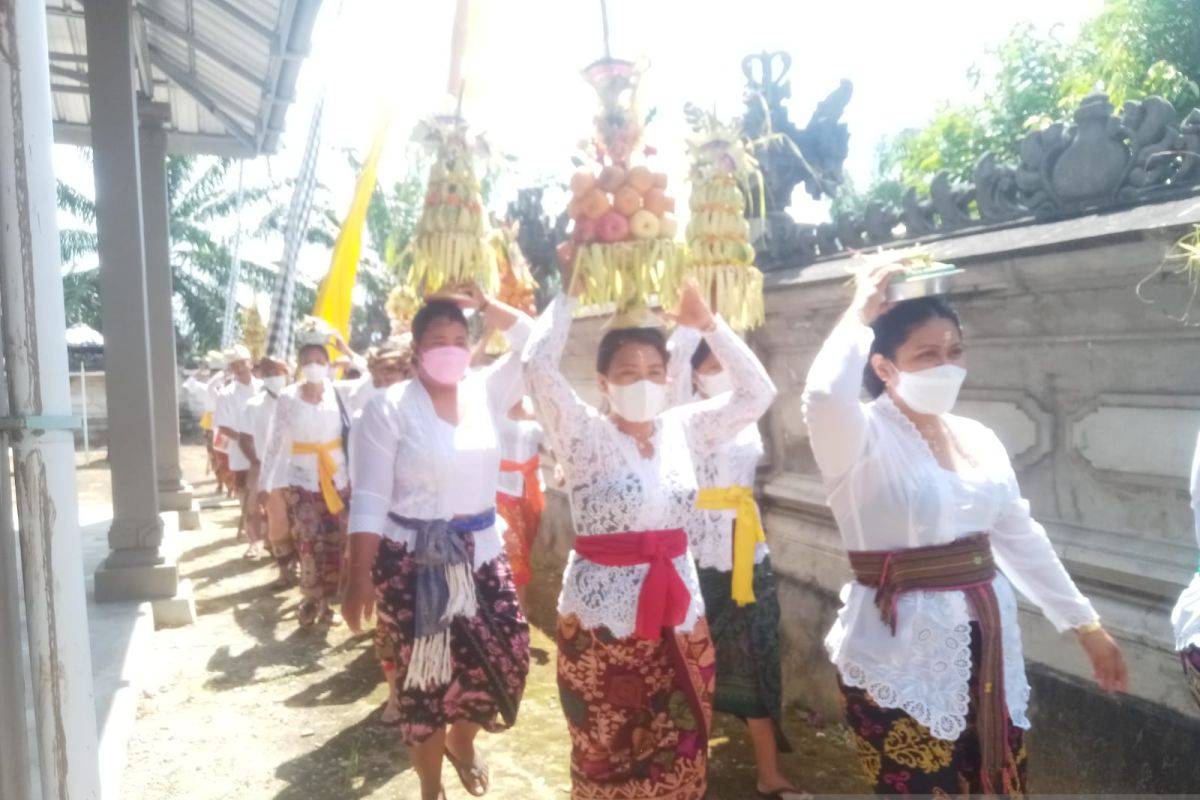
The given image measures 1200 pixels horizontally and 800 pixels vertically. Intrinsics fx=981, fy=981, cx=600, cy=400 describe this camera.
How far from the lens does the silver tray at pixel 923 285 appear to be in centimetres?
260

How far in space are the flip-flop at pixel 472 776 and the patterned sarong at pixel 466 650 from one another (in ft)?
0.61

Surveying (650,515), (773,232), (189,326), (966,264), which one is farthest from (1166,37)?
(189,326)

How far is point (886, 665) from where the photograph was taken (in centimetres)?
260

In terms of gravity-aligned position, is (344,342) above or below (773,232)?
below

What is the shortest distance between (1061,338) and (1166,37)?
1781 cm

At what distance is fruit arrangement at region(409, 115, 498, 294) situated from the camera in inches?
129

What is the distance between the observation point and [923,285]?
8.54 feet

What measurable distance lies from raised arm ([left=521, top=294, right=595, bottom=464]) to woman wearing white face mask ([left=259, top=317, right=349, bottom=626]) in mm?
3852

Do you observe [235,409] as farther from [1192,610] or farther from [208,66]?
[1192,610]

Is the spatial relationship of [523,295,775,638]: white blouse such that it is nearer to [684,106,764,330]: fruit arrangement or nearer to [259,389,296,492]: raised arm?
[684,106,764,330]: fruit arrangement

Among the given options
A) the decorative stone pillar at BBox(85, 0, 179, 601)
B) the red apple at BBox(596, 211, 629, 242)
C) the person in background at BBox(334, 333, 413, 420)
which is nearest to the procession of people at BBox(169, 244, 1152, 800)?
the red apple at BBox(596, 211, 629, 242)

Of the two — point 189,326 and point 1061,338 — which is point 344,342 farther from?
point 189,326

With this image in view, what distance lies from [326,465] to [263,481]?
464 millimetres

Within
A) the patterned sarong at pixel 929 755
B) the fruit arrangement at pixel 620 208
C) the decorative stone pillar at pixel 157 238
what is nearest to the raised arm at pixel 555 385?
the fruit arrangement at pixel 620 208
